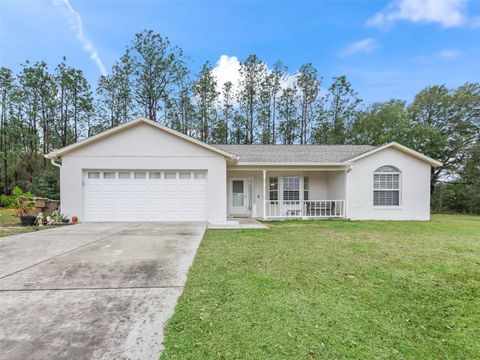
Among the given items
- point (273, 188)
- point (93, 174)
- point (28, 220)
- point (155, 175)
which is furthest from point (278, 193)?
point (28, 220)

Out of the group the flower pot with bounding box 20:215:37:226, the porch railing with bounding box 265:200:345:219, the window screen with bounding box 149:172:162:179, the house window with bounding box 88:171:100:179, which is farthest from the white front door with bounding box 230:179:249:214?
the flower pot with bounding box 20:215:37:226

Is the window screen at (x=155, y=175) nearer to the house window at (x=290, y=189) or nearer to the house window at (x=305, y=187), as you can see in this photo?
the house window at (x=290, y=189)

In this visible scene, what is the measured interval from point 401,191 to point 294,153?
18.0ft

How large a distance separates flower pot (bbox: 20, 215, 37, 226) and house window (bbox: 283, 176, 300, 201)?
11.1 meters

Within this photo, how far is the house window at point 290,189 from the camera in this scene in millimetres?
13305

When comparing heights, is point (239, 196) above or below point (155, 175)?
below

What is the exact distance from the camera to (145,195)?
10.6 meters

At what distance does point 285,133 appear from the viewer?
86.2 ft

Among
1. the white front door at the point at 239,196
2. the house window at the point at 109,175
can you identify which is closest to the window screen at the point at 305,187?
the white front door at the point at 239,196

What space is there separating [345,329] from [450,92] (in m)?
28.9

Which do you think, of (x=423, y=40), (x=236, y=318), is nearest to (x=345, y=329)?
(x=236, y=318)

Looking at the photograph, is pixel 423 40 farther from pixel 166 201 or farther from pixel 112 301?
pixel 112 301

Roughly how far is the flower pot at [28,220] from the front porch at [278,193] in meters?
8.25

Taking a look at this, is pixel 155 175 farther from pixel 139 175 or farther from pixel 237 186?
pixel 237 186
